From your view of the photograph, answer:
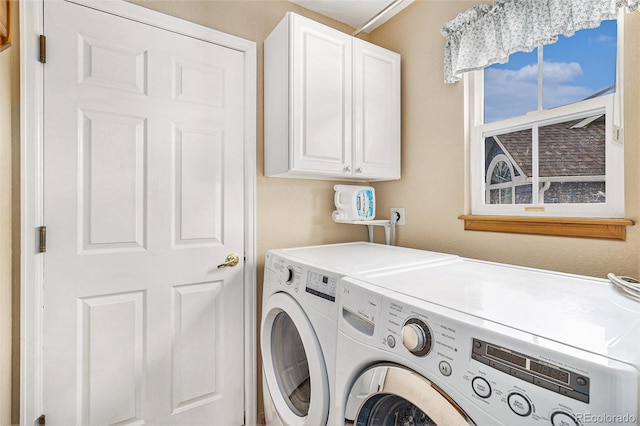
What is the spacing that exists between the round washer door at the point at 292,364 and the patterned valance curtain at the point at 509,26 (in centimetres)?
150

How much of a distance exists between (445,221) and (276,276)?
3.34 ft

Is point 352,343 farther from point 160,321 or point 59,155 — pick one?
point 59,155

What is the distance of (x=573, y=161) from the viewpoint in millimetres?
1369

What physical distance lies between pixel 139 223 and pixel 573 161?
2.03 metres

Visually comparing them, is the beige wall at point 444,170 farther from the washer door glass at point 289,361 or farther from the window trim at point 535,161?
the washer door glass at point 289,361

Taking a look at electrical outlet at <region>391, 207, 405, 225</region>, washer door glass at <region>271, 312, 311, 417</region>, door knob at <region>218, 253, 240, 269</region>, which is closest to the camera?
washer door glass at <region>271, 312, 311, 417</region>

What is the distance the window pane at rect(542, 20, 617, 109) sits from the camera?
1.27 m

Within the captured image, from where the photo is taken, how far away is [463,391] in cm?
67

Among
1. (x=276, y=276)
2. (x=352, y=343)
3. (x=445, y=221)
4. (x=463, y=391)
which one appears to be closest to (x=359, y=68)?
(x=445, y=221)

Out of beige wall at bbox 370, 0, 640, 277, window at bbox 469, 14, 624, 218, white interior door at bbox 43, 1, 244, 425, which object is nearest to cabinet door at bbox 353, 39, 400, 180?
beige wall at bbox 370, 0, 640, 277

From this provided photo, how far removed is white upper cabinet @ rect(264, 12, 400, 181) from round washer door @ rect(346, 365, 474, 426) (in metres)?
1.07

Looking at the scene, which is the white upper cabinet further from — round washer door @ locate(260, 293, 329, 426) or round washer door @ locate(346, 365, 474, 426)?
round washer door @ locate(346, 365, 474, 426)

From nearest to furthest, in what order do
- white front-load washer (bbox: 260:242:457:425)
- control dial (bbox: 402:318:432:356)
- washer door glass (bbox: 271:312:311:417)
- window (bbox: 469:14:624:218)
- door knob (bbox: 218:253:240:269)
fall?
control dial (bbox: 402:318:432:356), white front-load washer (bbox: 260:242:457:425), window (bbox: 469:14:624:218), washer door glass (bbox: 271:312:311:417), door knob (bbox: 218:253:240:269)

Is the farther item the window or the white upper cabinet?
the white upper cabinet
